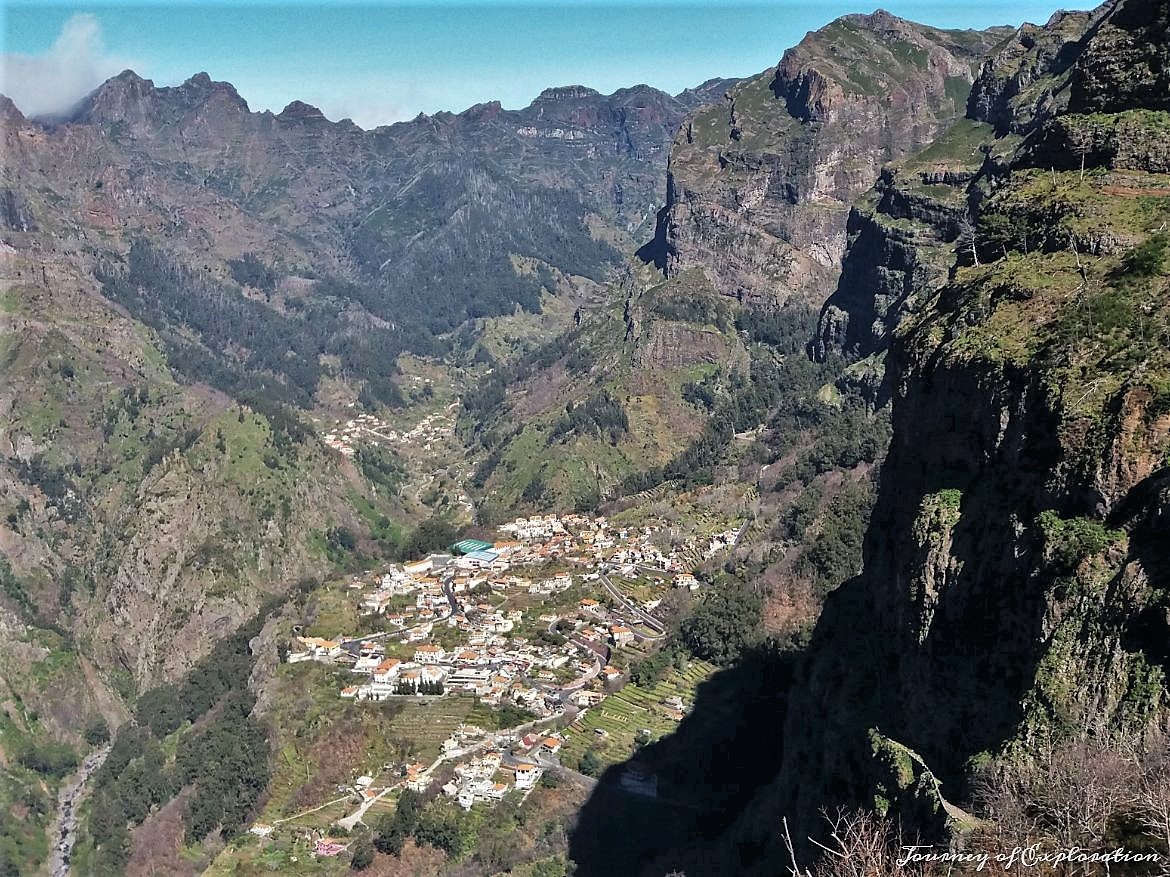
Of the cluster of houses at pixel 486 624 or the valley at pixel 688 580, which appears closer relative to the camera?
the valley at pixel 688 580

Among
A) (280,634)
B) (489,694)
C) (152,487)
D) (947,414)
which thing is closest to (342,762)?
(489,694)

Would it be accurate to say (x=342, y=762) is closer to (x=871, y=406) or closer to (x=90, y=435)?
Answer: (x=871, y=406)

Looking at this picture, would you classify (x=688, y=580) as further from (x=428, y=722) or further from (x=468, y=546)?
(x=428, y=722)

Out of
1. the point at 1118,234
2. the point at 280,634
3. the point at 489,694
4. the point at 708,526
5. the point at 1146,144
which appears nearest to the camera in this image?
the point at 1118,234

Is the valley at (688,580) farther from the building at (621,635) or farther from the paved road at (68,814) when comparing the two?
the building at (621,635)

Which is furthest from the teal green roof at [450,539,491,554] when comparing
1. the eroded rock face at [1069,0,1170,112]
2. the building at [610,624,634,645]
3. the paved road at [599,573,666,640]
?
the eroded rock face at [1069,0,1170,112]

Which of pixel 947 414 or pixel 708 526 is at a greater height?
pixel 947 414

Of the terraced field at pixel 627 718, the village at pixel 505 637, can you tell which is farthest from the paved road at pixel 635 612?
the terraced field at pixel 627 718
